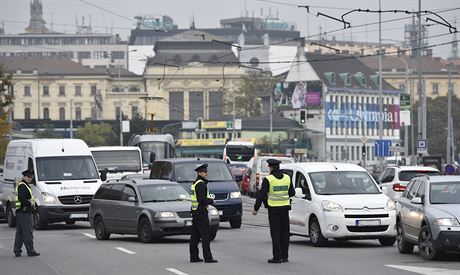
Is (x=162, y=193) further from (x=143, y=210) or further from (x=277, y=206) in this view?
(x=277, y=206)

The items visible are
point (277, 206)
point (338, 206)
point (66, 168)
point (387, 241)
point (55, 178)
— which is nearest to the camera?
point (277, 206)

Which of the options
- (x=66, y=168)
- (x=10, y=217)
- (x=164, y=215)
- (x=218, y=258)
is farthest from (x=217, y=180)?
(x=218, y=258)

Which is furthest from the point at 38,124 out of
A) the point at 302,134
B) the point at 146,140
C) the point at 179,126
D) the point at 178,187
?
the point at 178,187

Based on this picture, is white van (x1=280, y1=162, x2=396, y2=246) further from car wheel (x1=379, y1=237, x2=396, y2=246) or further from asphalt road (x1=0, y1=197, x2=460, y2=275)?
asphalt road (x1=0, y1=197, x2=460, y2=275)

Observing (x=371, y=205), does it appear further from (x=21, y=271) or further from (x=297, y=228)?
(x=21, y=271)

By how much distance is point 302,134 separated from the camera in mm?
164625

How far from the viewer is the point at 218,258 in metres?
23.6

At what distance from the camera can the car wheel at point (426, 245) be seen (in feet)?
71.8

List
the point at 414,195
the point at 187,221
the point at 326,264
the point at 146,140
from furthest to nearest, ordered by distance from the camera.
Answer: the point at 146,140
the point at 187,221
the point at 414,195
the point at 326,264

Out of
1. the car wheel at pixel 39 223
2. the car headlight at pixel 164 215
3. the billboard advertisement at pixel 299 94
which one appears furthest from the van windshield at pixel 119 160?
the billboard advertisement at pixel 299 94

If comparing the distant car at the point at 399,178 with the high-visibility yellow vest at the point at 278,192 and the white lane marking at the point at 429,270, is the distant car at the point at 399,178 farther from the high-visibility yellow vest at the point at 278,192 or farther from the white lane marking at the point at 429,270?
the white lane marking at the point at 429,270

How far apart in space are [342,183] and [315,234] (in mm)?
1219

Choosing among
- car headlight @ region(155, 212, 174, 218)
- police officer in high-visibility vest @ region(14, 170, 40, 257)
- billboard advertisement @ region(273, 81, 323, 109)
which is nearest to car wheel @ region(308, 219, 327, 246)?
car headlight @ region(155, 212, 174, 218)

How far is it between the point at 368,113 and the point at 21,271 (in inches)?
6067
